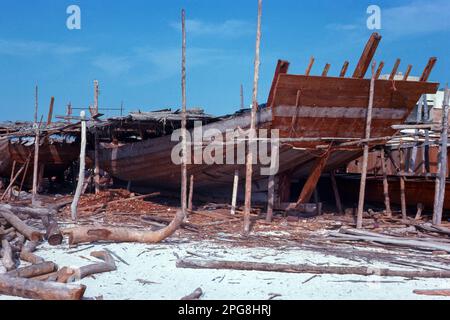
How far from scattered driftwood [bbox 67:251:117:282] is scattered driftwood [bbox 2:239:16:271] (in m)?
1.02

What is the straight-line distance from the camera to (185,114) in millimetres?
11320

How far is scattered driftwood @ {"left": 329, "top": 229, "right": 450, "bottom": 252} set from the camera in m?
8.18

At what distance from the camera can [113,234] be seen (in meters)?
7.98

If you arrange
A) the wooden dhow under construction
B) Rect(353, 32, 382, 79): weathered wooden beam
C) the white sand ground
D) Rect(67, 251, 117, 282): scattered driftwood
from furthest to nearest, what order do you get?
1. the wooden dhow under construction
2. Rect(353, 32, 382, 79): weathered wooden beam
3. Rect(67, 251, 117, 282): scattered driftwood
4. the white sand ground

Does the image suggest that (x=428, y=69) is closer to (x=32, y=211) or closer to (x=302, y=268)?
(x=302, y=268)

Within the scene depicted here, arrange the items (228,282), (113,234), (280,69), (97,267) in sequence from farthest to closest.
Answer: (280,69), (113,234), (97,267), (228,282)

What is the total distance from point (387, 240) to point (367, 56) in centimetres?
382

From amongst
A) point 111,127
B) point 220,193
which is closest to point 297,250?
point 220,193

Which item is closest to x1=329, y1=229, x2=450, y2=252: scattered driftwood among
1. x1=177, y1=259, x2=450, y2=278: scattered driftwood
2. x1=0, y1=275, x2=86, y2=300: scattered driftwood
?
x1=177, y1=259, x2=450, y2=278: scattered driftwood

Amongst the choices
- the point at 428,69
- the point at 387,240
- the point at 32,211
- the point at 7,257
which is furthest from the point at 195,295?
the point at 428,69

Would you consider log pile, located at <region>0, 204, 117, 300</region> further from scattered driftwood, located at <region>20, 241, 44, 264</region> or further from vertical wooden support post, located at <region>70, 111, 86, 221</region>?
vertical wooden support post, located at <region>70, 111, 86, 221</region>

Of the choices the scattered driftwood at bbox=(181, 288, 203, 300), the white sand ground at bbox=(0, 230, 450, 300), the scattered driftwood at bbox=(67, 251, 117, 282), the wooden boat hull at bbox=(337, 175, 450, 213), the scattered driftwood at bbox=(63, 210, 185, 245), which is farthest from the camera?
the wooden boat hull at bbox=(337, 175, 450, 213)
